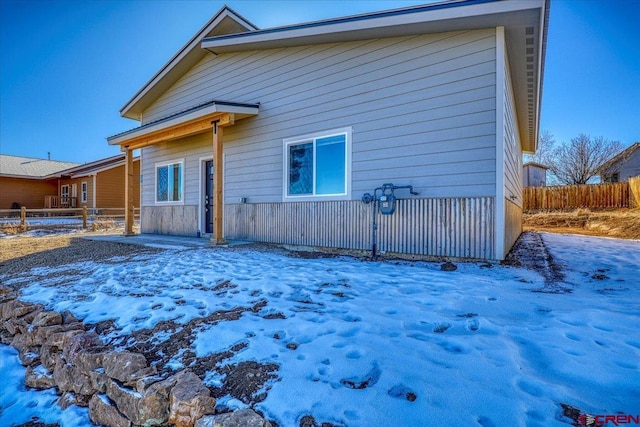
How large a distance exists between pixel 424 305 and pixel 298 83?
17.8ft

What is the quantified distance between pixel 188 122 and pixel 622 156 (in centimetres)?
2839

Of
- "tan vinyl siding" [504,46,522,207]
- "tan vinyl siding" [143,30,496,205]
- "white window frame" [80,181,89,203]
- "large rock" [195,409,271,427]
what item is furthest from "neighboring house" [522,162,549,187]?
"white window frame" [80,181,89,203]

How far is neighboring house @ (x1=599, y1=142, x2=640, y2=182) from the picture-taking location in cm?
2086

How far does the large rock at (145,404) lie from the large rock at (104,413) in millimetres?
42

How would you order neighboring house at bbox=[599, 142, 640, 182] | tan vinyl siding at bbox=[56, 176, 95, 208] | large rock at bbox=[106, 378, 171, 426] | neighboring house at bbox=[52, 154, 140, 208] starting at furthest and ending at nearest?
neighboring house at bbox=[599, 142, 640, 182] < tan vinyl siding at bbox=[56, 176, 95, 208] < neighboring house at bbox=[52, 154, 140, 208] < large rock at bbox=[106, 378, 171, 426]

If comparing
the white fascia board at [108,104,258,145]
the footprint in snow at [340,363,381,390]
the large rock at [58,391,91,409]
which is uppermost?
the white fascia board at [108,104,258,145]

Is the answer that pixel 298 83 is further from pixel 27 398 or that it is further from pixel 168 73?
pixel 27 398

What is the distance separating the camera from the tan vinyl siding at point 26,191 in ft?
66.1

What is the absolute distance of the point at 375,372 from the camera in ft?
5.71

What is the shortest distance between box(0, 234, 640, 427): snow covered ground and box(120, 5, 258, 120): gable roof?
6.41 m

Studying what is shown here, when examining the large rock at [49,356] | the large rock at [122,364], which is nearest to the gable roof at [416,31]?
the large rock at [122,364]

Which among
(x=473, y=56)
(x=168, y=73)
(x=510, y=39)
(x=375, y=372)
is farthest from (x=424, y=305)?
(x=168, y=73)

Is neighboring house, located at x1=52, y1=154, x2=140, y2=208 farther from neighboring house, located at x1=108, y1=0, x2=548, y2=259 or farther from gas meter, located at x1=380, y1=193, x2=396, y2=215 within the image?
gas meter, located at x1=380, y1=193, x2=396, y2=215

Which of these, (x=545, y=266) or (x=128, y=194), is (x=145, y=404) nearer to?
(x=545, y=266)
